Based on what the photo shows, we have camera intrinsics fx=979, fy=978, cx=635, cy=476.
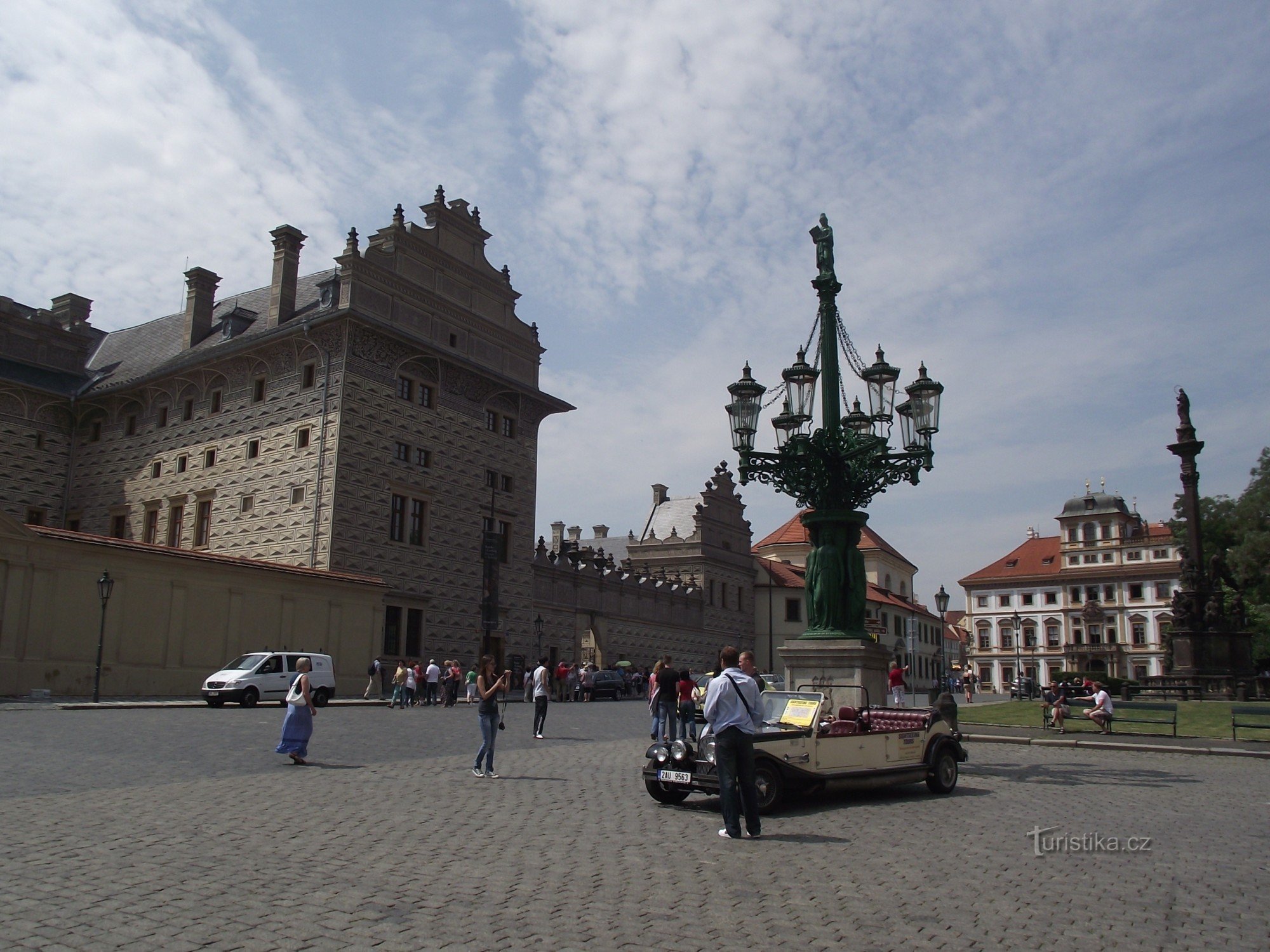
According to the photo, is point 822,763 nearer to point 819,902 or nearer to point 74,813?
point 819,902

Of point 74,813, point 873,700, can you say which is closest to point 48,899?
point 74,813

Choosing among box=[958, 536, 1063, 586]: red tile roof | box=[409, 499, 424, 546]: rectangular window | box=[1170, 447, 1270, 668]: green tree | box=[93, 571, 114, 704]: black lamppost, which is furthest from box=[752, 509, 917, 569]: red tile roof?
box=[93, 571, 114, 704]: black lamppost

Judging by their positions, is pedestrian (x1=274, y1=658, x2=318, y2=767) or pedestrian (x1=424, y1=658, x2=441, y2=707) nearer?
pedestrian (x1=274, y1=658, x2=318, y2=767)

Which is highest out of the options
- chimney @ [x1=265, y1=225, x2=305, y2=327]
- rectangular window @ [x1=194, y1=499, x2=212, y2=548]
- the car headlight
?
chimney @ [x1=265, y1=225, x2=305, y2=327]

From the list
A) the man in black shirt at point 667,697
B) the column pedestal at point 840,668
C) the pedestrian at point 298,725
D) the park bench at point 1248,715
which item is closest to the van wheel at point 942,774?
the column pedestal at point 840,668

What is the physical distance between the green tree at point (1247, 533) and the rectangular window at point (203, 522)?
40.5m

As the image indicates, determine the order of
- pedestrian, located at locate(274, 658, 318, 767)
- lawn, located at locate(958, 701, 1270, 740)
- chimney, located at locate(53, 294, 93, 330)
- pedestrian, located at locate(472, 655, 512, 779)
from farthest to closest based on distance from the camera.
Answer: chimney, located at locate(53, 294, 93, 330)
lawn, located at locate(958, 701, 1270, 740)
pedestrian, located at locate(274, 658, 318, 767)
pedestrian, located at locate(472, 655, 512, 779)

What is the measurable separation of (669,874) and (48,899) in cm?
376

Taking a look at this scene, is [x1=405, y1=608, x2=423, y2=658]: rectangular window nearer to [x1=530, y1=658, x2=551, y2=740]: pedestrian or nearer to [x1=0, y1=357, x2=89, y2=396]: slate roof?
[x1=530, y1=658, x2=551, y2=740]: pedestrian

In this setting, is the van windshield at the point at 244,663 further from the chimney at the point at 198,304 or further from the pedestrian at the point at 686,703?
the chimney at the point at 198,304

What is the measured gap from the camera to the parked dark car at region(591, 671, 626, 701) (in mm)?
40906

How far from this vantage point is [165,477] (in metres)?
38.2

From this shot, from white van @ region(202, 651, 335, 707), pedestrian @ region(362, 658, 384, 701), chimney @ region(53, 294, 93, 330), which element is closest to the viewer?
white van @ region(202, 651, 335, 707)

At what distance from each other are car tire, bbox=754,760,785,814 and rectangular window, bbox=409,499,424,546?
89.2 feet
